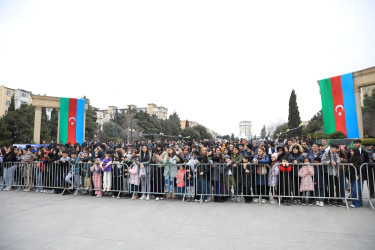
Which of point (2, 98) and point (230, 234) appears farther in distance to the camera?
point (2, 98)

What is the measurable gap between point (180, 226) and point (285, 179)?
3823mm

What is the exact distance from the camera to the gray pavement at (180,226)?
13.2 ft

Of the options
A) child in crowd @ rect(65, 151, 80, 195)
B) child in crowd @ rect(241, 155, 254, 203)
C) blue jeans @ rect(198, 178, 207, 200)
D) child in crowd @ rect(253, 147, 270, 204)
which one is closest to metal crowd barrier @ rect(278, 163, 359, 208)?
child in crowd @ rect(253, 147, 270, 204)

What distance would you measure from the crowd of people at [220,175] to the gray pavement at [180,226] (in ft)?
1.87

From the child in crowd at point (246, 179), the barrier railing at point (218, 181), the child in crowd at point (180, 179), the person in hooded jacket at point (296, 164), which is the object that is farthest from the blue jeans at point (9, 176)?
the person in hooded jacket at point (296, 164)

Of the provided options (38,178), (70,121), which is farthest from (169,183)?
(70,121)

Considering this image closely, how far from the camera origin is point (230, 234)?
445cm

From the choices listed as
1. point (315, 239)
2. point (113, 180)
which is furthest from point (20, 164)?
point (315, 239)

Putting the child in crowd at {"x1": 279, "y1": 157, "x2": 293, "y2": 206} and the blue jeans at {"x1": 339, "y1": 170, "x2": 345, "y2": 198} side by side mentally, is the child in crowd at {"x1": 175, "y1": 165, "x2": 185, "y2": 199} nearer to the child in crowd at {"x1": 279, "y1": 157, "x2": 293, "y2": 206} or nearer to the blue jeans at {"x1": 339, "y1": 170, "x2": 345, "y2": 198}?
the child in crowd at {"x1": 279, "y1": 157, "x2": 293, "y2": 206}

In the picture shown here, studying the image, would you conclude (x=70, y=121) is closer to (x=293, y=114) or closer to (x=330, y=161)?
(x=330, y=161)

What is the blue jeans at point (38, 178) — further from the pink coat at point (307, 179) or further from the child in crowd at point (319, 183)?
the child in crowd at point (319, 183)

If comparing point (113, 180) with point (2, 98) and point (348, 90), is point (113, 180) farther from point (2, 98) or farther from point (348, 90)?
point (2, 98)

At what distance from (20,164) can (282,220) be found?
10366 millimetres

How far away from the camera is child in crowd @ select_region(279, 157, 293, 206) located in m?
6.82
